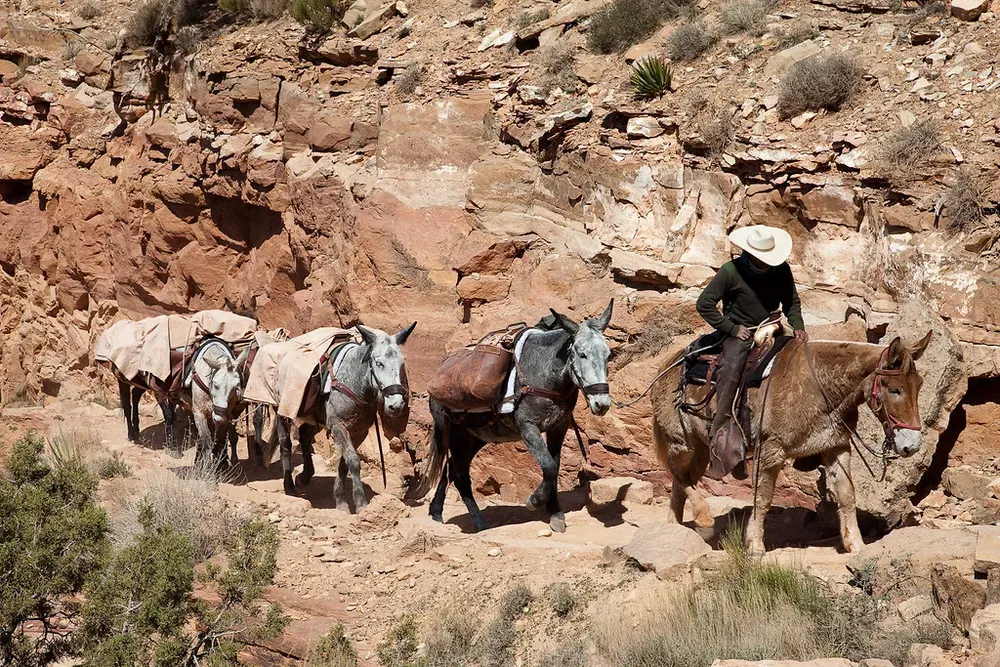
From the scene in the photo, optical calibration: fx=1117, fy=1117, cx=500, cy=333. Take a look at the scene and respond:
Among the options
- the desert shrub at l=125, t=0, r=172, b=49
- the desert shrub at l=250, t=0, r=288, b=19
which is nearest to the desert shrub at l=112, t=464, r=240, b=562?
the desert shrub at l=250, t=0, r=288, b=19

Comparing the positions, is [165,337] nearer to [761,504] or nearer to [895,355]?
[761,504]

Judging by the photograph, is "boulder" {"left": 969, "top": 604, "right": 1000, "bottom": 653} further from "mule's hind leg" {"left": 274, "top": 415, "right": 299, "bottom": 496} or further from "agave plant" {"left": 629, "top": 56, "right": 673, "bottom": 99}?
"agave plant" {"left": 629, "top": 56, "right": 673, "bottom": 99}

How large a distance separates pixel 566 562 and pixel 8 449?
1021 centimetres

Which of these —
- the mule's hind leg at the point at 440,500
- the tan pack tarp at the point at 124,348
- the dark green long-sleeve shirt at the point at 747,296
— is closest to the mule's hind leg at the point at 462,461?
the mule's hind leg at the point at 440,500

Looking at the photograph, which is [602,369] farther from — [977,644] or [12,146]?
[12,146]

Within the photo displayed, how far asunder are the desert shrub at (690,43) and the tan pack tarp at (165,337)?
7.45 meters

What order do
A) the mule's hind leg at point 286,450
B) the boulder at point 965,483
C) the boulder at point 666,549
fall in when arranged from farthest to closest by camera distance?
1. the mule's hind leg at point 286,450
2. the boulder at point 965,483
3. the boulder at point 666,549

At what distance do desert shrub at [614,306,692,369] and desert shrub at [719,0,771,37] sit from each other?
17.3 ft

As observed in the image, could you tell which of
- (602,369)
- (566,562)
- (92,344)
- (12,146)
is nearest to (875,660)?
(566,562)

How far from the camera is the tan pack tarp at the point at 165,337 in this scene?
645 inches

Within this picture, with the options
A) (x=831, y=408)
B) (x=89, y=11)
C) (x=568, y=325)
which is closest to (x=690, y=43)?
(x=568, y=325)

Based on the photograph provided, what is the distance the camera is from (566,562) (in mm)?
10383

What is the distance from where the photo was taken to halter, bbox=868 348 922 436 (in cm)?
867

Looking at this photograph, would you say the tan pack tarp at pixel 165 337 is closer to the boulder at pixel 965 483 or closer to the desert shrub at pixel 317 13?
the desert shrub at pixel 317 13
